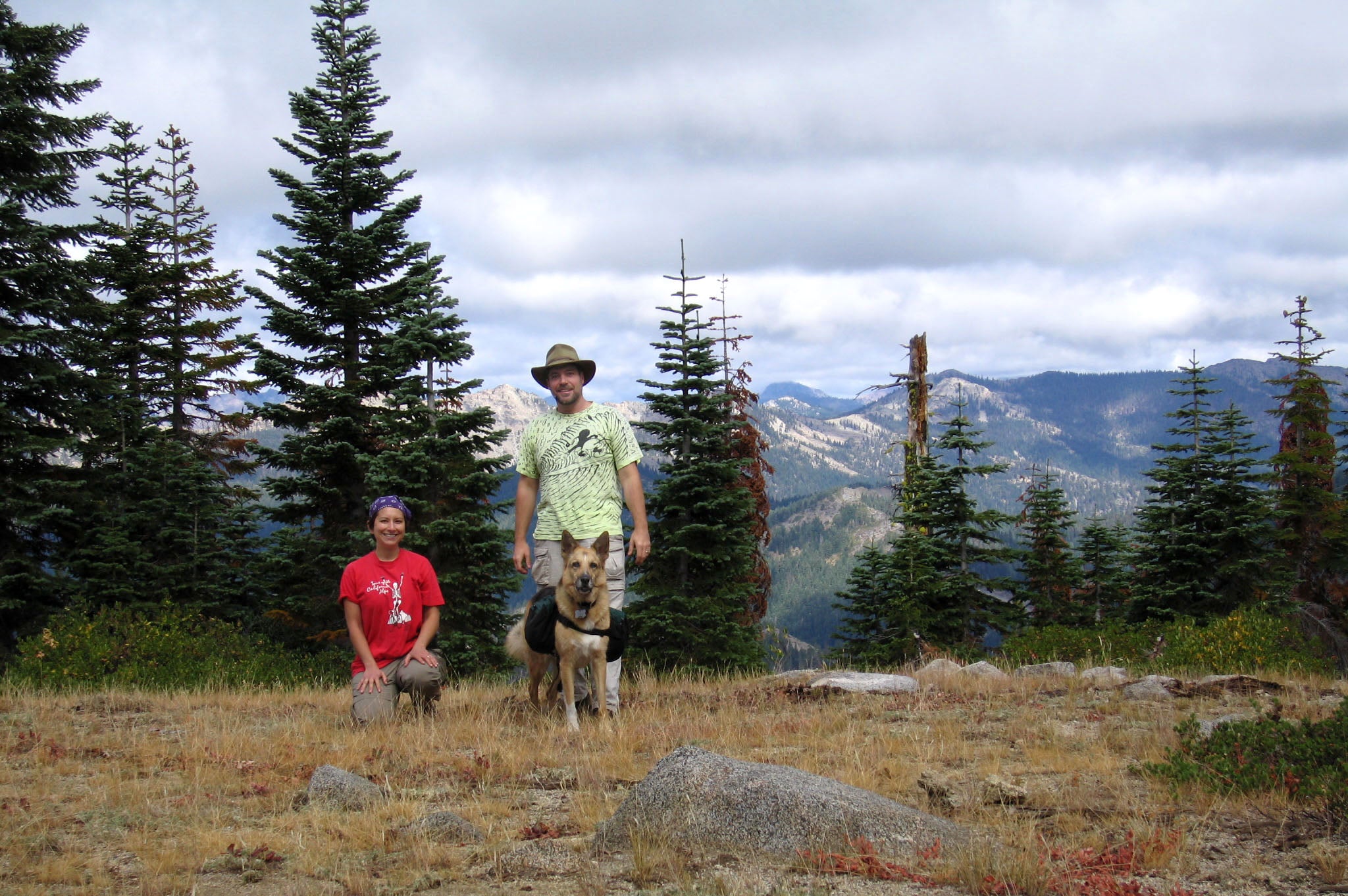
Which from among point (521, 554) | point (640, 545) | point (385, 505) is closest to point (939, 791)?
point (640, 545)

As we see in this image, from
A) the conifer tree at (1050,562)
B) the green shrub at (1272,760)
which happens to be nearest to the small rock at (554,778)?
the green shrub at (1272,760)

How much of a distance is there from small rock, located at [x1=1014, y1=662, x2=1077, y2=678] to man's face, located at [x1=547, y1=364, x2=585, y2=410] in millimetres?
5903

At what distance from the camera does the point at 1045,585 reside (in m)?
34.3

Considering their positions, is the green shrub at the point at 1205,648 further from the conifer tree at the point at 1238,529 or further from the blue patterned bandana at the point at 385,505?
the conifer tree at the point at 1238,529

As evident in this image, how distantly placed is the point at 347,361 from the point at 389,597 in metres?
12.8

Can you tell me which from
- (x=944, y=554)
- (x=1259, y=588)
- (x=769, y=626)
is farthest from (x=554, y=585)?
(x=1259, y=588)

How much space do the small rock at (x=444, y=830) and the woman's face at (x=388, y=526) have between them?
117 inches

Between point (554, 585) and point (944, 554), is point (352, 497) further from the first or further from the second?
point (944, 554)

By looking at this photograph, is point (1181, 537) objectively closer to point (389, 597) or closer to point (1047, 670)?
point (1047, 670)

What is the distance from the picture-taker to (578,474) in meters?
7.03

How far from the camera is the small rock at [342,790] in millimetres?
4715

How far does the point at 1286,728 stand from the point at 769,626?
1040cm

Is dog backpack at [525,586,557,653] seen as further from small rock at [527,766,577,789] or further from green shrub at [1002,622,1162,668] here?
green shrub at [1002,622,1162,668]

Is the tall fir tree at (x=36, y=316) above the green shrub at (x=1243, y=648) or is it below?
above
